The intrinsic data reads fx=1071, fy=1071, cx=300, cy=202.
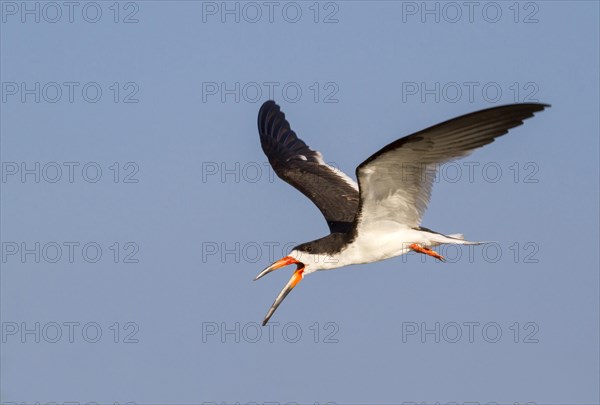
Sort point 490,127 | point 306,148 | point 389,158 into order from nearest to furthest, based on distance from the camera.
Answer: point 490,127
point 389,158
point 306,148

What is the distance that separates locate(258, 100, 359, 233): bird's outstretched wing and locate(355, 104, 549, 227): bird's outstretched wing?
182 cm

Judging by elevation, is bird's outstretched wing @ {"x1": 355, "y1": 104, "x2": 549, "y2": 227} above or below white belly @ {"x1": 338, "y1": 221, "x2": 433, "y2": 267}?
above

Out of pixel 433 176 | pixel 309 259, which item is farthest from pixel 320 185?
pixel 433 176

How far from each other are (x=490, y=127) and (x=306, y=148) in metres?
9.68

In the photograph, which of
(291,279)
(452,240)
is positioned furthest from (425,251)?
(291,279)

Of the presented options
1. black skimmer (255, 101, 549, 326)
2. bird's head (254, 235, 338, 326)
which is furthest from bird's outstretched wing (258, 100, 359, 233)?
bird's head (254, 235, 338, 326)

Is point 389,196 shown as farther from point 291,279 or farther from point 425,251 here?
point 291,279

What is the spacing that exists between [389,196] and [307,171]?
20.0 ft

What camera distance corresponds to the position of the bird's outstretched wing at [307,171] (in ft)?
68.0

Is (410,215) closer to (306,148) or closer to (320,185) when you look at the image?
(320,185)

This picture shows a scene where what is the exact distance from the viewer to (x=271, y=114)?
2480 cm

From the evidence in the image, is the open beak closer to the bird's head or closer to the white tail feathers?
the bird's head

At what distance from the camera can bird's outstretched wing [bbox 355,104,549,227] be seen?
571 inches

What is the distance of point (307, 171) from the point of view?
22.7 m
